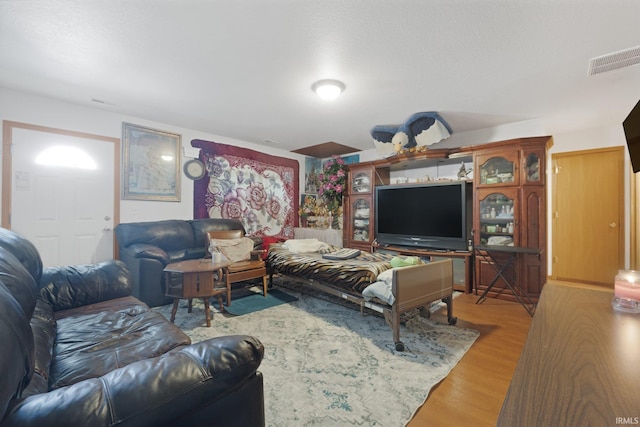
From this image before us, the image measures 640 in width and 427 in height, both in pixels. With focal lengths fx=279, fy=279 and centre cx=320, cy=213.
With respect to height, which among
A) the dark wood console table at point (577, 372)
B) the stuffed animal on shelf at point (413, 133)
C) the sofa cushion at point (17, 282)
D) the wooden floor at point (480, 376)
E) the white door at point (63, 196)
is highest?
the stuffed animal on shelf at point (413, 133)

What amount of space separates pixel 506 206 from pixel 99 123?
5.40m

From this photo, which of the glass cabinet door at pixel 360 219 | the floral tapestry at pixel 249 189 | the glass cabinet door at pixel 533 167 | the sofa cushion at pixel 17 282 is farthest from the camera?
the glass cabinet door at pixel 360 219

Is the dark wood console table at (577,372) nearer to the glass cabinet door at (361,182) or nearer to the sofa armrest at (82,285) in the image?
the sofa armrest at (82,285)

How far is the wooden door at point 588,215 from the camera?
3983 mm

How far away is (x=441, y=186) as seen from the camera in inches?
160

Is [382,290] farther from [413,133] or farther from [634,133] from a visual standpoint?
[413,133]

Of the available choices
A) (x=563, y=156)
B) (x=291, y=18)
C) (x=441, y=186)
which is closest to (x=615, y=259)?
(x=563, y=156)

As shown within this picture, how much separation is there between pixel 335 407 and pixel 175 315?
203 centimetres

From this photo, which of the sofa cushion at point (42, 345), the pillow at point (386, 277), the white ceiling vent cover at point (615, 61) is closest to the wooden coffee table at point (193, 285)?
the sofa cushion at point (42, 345)

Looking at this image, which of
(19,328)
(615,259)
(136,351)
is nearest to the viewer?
(19,328)

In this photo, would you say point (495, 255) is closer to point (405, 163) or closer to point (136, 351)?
point (405, 163)

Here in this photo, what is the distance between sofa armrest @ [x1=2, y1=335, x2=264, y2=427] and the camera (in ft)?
2.16

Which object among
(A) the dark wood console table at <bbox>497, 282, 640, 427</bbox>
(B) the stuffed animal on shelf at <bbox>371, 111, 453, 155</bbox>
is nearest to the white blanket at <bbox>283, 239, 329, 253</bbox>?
(B) the stuffed animal on shelf at <bbox>371, 111, 453, 155</bbox>

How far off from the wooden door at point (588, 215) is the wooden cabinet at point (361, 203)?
9.05 feet
